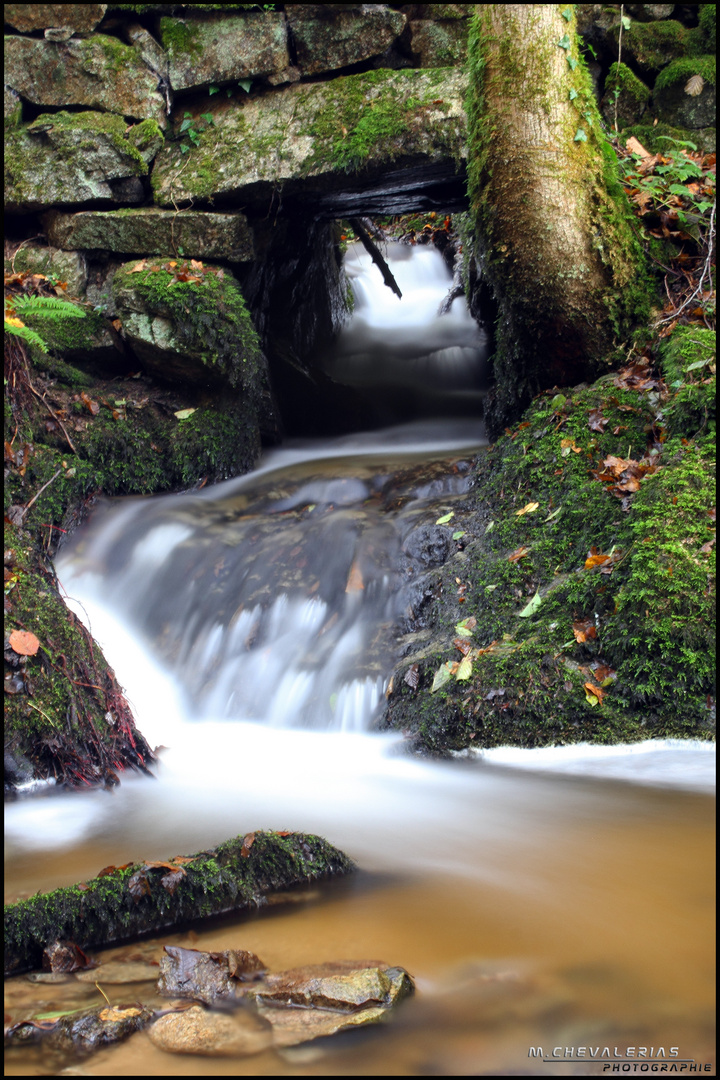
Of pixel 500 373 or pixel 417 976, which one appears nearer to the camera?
pixel 417 976

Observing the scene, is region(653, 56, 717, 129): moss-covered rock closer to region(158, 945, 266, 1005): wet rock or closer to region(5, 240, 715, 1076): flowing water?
region(5, 240, 715, 1076): flowing water

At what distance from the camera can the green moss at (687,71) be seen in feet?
21.8

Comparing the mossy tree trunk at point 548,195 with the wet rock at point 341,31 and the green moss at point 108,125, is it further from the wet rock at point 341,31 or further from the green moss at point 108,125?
the green moss at point 108,125

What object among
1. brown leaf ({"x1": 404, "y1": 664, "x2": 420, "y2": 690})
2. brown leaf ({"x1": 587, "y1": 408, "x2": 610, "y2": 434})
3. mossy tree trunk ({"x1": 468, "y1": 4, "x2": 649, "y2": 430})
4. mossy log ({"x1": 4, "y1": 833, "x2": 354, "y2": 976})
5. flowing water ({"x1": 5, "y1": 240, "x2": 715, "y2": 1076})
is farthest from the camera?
brown leaf ({"x1": 587, "y1": 408, "x2": 610, "y2": 434})

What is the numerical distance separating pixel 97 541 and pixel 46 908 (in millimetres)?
4285

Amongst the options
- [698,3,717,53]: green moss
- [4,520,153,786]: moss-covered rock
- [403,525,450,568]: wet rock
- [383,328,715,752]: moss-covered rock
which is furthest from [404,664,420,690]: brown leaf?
[698,3,717,53]: green moss

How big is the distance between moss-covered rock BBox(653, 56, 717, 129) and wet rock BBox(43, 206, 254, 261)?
13.3ft

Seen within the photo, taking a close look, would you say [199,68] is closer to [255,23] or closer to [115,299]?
[255,23]

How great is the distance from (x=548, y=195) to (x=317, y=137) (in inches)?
113

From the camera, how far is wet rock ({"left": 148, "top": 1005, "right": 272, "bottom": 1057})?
5.97 ft

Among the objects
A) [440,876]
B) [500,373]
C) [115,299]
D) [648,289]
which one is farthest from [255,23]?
[440,876]

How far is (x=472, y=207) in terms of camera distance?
545 cm

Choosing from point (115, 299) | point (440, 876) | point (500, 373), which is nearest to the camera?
Answer: point (440, 876)

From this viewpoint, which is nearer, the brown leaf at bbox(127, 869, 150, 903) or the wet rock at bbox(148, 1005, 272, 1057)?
the wet rock at bbox(148, 1005, 272, 1057)
